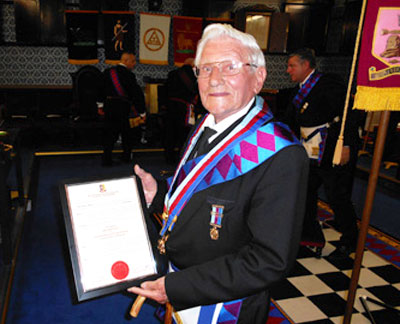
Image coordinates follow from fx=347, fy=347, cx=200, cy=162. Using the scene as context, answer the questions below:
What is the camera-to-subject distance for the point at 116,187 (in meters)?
1.24

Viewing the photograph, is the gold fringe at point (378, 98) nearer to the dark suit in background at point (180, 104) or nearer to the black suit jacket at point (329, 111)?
the black suit jacket at point (329, 111)

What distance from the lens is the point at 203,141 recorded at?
4.44ft

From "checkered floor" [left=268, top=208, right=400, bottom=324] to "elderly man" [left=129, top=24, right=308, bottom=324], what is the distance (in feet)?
4.94

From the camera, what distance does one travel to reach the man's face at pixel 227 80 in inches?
45.2

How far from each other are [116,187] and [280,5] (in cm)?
900

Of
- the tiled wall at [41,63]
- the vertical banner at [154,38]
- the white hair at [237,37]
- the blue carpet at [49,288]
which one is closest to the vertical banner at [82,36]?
the tiled wall at [41,63]

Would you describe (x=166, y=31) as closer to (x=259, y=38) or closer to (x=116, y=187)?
(x=259, y=38)

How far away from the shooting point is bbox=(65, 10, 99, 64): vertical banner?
7219 mm

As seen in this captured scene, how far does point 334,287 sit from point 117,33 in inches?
265

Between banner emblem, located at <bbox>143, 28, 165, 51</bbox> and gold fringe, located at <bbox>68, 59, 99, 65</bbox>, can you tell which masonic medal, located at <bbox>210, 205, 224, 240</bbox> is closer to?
gold fringe, located at <bbox>68, 59, 99, 65</bbox>

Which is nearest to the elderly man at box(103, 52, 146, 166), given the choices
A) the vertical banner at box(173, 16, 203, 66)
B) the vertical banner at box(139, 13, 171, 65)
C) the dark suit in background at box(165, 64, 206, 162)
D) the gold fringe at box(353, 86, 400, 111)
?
the dark suit in background at box(165, 64, 206, 162)

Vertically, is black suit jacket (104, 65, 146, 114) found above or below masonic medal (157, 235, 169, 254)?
above

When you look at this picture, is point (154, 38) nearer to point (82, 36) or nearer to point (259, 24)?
point (82, 36)

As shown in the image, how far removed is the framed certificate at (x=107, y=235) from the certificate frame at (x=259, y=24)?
7.83 metres
